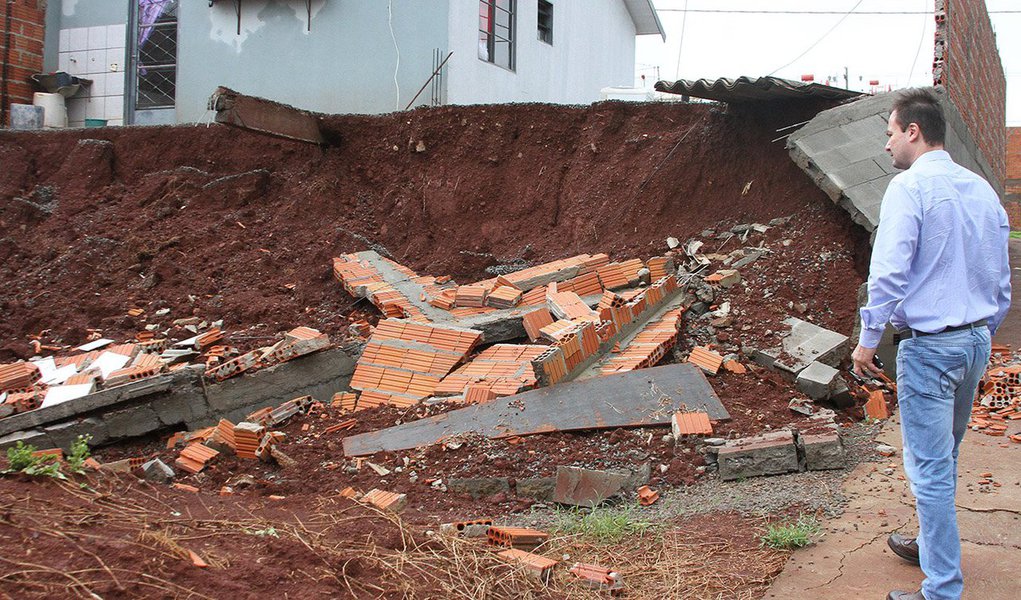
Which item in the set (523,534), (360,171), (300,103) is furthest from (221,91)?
(523,534)

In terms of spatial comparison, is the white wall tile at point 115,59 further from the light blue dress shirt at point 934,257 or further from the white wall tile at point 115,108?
the light blue dress shirt at point 934,257

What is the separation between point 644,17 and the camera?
22.1 meters

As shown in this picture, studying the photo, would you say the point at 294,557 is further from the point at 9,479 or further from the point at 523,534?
the point at 9,479

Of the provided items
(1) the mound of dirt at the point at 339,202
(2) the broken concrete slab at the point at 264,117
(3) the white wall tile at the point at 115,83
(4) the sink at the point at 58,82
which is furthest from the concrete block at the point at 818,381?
(3) the white wall tile at the point at 115,83

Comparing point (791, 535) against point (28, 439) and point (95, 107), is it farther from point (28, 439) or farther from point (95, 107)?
point (95, 107)

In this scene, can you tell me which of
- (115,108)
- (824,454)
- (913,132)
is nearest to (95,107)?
(115,108)

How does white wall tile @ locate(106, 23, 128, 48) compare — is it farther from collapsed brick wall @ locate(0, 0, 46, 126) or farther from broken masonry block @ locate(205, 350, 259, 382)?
broken masonry block @ locate(205, 350, 259, 382)

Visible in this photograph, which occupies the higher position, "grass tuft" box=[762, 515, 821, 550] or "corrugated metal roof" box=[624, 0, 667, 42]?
"corrugated metal roof" box=[624, 0, 667, 42]

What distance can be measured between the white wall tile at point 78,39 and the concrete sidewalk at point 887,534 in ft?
55.1

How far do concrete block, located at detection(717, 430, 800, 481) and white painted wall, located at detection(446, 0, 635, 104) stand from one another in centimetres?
1037

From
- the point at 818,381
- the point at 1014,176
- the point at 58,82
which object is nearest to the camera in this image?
the point at 818,381

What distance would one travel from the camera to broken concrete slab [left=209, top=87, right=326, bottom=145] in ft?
33.4

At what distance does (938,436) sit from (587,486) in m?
2.55

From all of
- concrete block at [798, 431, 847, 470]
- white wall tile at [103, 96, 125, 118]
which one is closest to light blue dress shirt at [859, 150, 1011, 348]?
concrete block at [798, 431, 847, 470]
